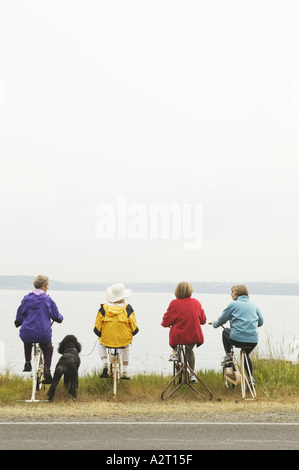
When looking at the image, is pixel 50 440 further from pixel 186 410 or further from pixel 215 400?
pixel 215 400

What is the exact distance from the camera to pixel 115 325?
10.9 m

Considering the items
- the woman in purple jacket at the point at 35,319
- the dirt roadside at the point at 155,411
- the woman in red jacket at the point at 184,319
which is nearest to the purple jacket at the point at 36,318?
the woman in purple jacket at the point at 35,319

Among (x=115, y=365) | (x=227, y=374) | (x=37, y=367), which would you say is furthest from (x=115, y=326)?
(x=227, y=374)

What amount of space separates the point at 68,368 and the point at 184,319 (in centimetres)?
211

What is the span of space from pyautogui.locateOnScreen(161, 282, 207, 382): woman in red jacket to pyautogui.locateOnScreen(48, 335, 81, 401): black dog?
161 cm

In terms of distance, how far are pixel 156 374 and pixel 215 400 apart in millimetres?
2144

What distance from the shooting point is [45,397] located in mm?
10555

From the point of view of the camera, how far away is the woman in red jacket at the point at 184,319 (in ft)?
35.8

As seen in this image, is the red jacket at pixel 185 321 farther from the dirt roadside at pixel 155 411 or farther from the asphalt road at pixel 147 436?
the asphalt road at pixel 147 436

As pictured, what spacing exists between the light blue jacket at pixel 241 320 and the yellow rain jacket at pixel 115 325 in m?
1.50

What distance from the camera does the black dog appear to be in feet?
33.7

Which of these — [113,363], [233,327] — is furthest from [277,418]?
[113,363]

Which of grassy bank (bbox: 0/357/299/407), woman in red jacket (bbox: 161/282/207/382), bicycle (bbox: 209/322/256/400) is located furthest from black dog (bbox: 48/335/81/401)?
bicycle (bbox: 209/322/256/400)

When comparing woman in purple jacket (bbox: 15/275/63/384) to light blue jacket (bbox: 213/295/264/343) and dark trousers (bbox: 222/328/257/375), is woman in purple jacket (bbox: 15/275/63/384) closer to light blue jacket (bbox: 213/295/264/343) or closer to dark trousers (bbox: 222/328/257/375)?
light blue jacket (bbox: 213/295/264/343)
